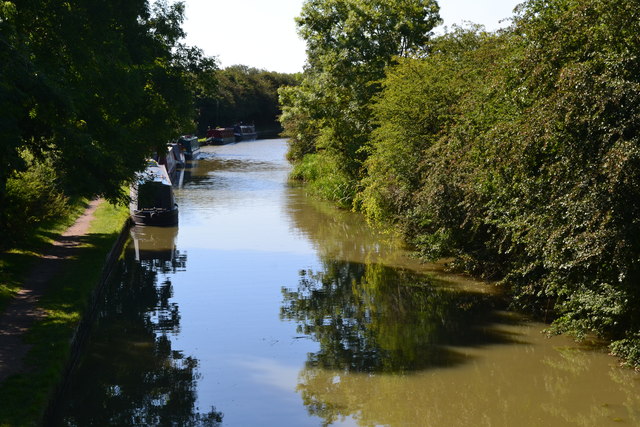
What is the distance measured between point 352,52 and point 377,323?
57.4ft

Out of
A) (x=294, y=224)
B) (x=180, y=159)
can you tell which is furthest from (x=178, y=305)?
(x=180, y=159)

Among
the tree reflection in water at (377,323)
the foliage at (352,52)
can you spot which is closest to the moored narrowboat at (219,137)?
the foliage at (352,52)

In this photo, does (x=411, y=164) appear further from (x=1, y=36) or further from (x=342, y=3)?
(x=342, y=3)

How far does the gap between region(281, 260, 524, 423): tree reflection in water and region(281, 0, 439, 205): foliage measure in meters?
11.4

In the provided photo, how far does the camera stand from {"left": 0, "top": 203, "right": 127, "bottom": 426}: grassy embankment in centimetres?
892

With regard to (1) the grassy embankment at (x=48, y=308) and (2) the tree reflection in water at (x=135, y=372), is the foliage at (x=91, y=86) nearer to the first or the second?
(1) the grassy embankment at (x=48, y=308)

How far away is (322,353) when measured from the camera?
1268cm

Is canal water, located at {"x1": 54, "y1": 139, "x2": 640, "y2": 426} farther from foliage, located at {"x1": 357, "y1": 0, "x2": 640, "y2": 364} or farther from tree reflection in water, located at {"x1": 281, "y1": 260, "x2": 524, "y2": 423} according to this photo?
foliage, located at {"x1": 357, "y1": 0, "x2": 640, "y2": 364}

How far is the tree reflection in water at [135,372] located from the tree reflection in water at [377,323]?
6.35 feet

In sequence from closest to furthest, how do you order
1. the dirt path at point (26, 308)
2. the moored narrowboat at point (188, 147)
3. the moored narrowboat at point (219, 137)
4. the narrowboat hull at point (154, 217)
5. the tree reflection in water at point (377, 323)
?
the dirt path at point (26, 308)
the tree reflection in water at point (377, 323)
the narrowboat hull at point (154, 217)
the moored narrowboat at point (188, 147)
the moored narrowboat at point (219, 137)

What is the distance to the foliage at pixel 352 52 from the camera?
29547 mm

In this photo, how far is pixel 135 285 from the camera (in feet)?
59.3

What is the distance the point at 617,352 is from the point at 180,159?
44814 mm

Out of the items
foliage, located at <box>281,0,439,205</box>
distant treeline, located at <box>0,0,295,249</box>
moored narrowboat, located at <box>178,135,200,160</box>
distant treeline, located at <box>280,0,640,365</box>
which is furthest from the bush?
moored narrowboat, located at <box>178,135,200,160</box>
